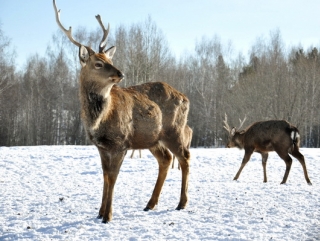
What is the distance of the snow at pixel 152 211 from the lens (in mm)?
4965

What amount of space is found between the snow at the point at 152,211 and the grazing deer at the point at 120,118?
49 cm

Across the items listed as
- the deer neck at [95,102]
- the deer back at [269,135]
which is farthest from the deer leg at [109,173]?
the deer back at [269,135]

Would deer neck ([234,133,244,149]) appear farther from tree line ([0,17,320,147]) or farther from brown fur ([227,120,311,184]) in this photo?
tree line ([0,17,320,147])

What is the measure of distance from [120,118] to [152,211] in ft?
5.29

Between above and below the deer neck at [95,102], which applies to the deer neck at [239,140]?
below

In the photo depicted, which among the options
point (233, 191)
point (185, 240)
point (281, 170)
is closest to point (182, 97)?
point (233, 191)

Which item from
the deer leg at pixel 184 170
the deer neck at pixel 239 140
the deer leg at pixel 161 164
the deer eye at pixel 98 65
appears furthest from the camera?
the deer neck at pixel 239 140

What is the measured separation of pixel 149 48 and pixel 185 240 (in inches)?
1242

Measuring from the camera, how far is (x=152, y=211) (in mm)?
6195

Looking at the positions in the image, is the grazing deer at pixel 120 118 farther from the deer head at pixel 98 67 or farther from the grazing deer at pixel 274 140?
the grazing deer at pixel 274 140

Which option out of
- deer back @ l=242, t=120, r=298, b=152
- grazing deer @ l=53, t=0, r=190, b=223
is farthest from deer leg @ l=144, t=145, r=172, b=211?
deer back @ l=242, t=120, r=298, b=152

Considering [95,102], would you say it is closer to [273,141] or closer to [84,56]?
[84,56]

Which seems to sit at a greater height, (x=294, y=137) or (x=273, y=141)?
(x=294, y=137)

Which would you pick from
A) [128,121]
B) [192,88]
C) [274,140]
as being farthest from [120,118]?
[192,88]
